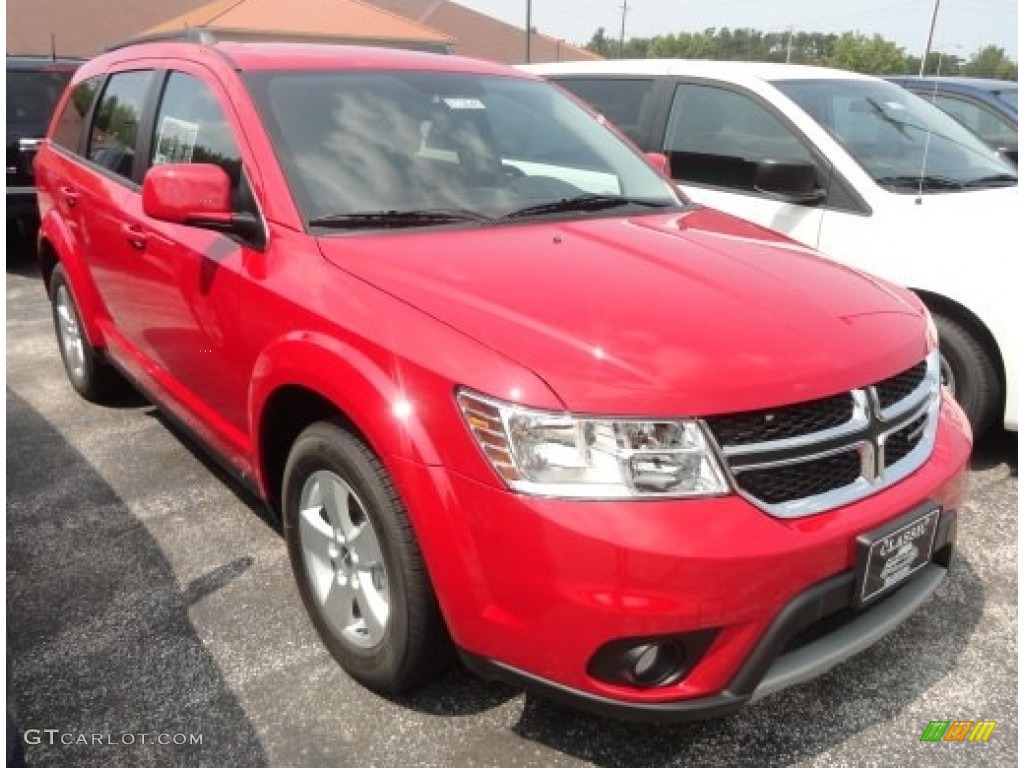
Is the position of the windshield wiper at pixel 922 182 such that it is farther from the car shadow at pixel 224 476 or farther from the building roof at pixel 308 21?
the building roof at pixel 308 21

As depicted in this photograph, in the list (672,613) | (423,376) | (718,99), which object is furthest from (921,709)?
(718,99)

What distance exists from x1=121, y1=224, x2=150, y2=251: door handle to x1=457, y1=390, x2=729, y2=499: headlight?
2.13 metres

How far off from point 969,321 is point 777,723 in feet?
7.35

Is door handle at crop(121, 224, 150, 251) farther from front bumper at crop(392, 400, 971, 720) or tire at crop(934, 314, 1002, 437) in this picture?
tire at crop(934, 314, 1002, 437)

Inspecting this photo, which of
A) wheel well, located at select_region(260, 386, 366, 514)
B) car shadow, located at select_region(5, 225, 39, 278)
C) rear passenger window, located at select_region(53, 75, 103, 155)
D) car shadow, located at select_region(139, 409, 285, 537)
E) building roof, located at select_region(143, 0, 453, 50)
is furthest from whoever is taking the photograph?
building roof, located at select_region(143, 0, 453, 50)

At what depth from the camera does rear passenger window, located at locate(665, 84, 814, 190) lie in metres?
4.58

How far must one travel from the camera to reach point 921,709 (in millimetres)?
2527

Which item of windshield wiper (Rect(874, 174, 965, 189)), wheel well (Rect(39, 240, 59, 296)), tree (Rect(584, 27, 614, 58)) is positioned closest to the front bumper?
windshield wiper (Rect(874, 174, 965, 189))

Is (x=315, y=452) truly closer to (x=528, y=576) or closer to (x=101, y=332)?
(x=528, y=576)

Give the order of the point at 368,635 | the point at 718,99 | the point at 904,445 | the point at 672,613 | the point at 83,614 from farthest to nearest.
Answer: the point at 718,99, the point at 83,614, the point at 368,635, the point at 904,445, the point at 672,613

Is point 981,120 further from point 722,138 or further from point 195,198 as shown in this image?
point 195,198

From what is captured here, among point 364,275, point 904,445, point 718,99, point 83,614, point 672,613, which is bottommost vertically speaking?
point 83,614

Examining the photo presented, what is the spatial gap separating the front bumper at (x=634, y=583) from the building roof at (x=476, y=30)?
51.4 m

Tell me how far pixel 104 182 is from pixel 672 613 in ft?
10.7
